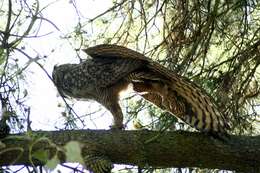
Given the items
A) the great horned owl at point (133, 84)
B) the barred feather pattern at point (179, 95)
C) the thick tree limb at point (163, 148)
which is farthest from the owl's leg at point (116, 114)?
the thick tree limb at point (163, 148)

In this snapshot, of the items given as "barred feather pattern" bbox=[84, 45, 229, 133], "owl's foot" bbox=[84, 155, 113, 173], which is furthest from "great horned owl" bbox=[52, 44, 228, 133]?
"owl's foot" bbox=[84, 155, 113, 173]

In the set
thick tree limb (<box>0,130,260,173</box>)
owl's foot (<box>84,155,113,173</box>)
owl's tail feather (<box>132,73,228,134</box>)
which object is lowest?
owl's foot (<box>84,155,113,173</box>)

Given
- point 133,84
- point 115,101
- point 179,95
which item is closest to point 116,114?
point 115,101

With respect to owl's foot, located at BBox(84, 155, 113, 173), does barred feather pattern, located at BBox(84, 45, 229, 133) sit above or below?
above

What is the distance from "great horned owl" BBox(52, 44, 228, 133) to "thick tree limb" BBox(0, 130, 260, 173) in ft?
0.24

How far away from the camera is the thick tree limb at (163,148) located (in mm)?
2262

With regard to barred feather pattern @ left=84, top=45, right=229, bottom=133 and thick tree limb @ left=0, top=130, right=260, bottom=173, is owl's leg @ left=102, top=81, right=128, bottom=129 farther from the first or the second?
thick tree limb @ left=0, top=130, right=260, bottom=173

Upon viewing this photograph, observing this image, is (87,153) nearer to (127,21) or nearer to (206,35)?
(206,35)

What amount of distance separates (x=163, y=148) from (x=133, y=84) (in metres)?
0.39

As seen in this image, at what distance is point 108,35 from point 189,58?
808mm

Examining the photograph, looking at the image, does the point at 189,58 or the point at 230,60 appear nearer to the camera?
the point at 189,58

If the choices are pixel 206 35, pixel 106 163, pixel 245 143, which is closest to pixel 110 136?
pixel 106 163

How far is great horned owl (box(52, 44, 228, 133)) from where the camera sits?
231 centimetres

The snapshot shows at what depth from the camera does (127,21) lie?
3.57 m
